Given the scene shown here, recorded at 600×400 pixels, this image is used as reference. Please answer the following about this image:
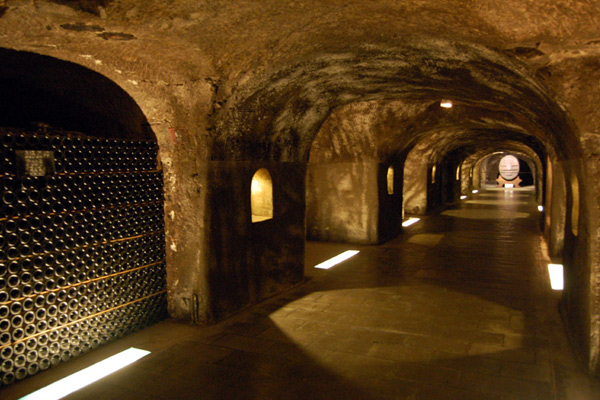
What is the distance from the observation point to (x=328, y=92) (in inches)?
219

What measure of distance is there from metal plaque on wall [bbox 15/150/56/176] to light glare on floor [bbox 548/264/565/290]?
6.22 metres

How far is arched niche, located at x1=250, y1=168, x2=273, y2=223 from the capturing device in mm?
5574

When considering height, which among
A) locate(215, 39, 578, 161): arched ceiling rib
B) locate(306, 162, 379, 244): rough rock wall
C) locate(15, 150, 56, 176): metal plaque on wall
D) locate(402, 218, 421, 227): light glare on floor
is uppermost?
locate(215, 39, 578, 161): arched ceiling rib

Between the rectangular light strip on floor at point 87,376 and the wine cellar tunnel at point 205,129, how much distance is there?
0.30 meters

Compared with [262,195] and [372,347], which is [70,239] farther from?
[372,347]

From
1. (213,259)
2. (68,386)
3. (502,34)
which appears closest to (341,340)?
(213,259)

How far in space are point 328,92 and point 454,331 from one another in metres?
3.25

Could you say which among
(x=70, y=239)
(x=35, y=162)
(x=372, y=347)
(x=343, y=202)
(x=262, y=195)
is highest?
(x=35, y=162)

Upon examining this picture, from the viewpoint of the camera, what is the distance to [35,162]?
3.42m

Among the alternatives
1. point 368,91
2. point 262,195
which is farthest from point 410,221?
point 262,195

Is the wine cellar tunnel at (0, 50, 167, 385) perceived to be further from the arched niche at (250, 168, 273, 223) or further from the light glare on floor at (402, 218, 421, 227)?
the light glare on floor at (402, 218, 421, 227)

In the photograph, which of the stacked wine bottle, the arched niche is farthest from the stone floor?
the arched niche

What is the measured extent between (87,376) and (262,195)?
2920 millimetres

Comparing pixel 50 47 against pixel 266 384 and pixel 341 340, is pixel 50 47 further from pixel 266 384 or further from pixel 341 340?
pixel 341 340
